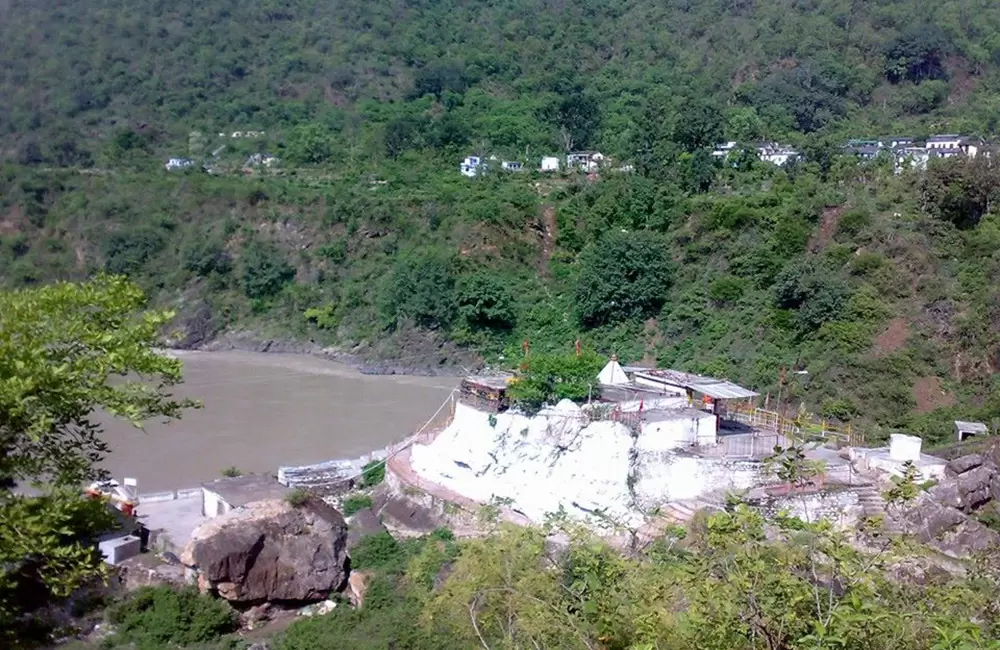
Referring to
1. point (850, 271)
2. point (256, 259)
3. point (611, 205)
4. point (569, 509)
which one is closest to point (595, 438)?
point (569, 509)

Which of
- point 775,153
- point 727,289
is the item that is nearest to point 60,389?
point 727,289

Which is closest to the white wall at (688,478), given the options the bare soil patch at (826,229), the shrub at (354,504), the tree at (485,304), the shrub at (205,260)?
the shrub at (354,504)

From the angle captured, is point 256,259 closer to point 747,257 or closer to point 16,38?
point 747,257

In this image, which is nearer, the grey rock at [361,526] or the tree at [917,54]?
the grey rock at [361,526]

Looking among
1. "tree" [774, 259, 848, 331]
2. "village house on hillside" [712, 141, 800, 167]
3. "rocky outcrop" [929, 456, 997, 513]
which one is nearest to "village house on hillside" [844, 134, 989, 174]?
"village house on hillside" [712, 141, 800, 167]

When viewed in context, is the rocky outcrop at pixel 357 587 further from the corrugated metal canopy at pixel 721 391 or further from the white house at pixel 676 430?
the corrugated metal canopy at pixel 721 391
